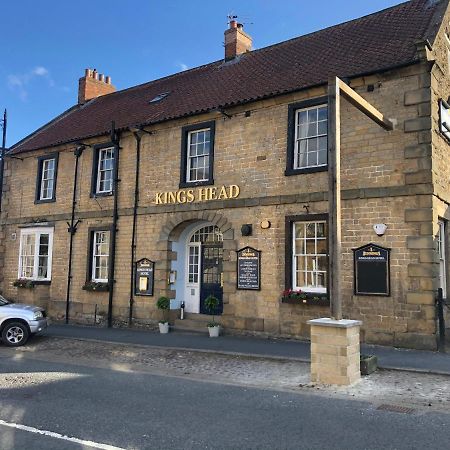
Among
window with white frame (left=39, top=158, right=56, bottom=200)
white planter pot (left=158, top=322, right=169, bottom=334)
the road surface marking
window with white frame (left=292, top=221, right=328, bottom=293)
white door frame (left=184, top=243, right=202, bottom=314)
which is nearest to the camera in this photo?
the road surface marking

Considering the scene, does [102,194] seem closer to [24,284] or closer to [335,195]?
[24,284]

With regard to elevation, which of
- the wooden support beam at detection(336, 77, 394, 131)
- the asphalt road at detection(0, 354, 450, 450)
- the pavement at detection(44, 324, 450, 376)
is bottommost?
the asphalt road at detection(0, 354, 450, 450)

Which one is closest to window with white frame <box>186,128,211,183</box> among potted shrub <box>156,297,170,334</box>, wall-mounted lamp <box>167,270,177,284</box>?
wall-mounted lamp <box>167,270,177,284</box>

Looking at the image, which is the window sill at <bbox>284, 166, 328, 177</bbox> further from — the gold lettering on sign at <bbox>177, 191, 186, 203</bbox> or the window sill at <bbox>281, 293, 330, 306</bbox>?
the gold lettering on sign at <bbox>177, 191, 186, 203</bbox>

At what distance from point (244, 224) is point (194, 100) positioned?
5.17 meters

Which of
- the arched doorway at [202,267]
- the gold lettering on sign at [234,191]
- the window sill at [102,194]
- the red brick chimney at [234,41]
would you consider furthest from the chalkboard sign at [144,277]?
the red brick chimney at [234,41]

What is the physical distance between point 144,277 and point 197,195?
3.20 meters

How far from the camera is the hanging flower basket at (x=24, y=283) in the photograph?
18062 millimetres

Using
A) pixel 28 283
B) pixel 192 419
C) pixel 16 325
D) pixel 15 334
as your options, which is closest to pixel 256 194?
pixel 16 325

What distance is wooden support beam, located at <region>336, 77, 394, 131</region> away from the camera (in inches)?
339

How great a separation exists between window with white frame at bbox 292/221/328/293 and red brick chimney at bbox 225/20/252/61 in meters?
9.26

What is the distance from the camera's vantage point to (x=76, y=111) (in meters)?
22.2

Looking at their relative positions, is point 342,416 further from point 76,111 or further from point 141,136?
point 76,111

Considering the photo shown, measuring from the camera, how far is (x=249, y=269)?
518 inches
